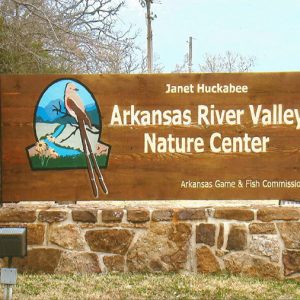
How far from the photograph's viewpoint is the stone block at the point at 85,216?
6.14 metres

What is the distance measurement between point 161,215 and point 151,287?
0.83 m

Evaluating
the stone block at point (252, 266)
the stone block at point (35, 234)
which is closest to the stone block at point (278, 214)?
the stone block at point (252, 266)

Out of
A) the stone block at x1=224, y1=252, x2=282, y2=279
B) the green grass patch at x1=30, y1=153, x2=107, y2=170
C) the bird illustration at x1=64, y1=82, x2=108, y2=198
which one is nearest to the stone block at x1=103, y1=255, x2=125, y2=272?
the bird illustration at x1=64, y1=82, x2=108, y2=198

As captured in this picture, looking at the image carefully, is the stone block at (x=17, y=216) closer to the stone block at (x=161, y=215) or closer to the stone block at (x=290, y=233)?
the stone block at (x=161, y=215)

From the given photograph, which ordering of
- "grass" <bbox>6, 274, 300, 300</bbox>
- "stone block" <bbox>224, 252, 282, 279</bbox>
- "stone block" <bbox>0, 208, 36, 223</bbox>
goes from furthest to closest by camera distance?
"stone block" <bbox>0, 208, 36, 223</bbox>, "stone block" <bbox>224, 252, 282, 279</bbox>, "grass" <bbox>6, 274, 300, 300</bbox>

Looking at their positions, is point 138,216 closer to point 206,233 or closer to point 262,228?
point 206,233

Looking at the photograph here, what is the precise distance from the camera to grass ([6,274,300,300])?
5.35m

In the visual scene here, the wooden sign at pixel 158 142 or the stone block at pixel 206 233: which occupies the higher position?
the wooden sign at pixel 158 142

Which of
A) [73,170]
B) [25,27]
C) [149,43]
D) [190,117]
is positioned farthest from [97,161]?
[149,43]

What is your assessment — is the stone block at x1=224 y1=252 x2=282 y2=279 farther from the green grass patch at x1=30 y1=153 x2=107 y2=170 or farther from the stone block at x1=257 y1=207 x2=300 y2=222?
the green grass patch at x1=30 y1=153 x2=107 y2=170

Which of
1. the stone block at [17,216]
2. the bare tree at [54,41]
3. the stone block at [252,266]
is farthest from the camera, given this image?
the bare tree at [54,41]

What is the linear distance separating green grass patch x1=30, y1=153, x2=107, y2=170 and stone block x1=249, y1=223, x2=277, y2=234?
1.66 meters

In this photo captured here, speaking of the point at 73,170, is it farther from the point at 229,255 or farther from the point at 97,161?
the point at 229,255

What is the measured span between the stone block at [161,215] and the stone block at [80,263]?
726mm
